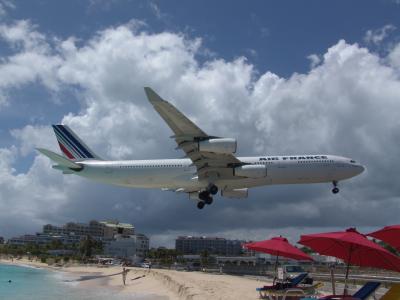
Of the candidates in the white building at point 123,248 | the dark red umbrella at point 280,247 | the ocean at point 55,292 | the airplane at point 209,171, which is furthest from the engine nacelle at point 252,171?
the white building at point 123,248

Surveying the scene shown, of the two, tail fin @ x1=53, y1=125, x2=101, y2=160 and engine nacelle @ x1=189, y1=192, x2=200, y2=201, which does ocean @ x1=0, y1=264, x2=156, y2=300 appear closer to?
engine nacelle @ x1=189, y1=192, x2=200, y2=201

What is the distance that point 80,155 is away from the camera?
4616cm

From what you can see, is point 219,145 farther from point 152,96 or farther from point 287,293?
point 287,293

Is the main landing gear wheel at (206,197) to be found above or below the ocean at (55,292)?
above

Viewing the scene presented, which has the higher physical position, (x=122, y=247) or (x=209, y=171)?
(x=209, y=171)

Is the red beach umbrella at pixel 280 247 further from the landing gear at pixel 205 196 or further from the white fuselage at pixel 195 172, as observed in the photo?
the landing gear at pixel 205 196


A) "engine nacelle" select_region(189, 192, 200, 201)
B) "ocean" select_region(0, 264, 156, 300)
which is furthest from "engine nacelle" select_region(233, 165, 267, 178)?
"ocean" select_region(0, 264, 156, 300)

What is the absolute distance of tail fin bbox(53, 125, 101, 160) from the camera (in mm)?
46156

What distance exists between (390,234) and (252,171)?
941 inches

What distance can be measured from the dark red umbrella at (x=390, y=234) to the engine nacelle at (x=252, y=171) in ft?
76.8

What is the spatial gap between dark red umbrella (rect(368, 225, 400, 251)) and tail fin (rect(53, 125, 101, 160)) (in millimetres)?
34898

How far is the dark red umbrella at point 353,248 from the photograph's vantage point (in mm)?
13617

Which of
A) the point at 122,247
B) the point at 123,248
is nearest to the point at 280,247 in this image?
the point at 123,248

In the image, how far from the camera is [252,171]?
3900cm
